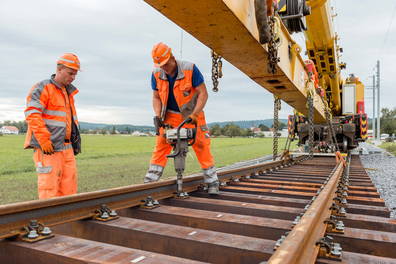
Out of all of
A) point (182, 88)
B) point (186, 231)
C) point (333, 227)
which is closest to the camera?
point (186, 231)

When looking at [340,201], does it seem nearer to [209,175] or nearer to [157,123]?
[209,175]

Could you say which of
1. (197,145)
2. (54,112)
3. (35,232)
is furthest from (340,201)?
(54,112)

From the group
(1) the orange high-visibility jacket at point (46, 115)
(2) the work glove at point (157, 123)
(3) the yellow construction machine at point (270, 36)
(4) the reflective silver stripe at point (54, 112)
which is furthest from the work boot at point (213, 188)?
(4) the reflective silver stripe at point (54, 112)

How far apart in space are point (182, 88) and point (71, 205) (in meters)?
1.78

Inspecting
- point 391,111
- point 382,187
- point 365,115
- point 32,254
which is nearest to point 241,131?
point 391,111

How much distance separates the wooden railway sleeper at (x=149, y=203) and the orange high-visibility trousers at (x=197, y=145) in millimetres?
893

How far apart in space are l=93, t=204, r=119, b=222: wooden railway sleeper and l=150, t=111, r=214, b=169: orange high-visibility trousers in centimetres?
135

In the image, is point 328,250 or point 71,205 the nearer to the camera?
point 328,250

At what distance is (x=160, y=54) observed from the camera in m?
3.48

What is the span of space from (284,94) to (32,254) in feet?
16.9

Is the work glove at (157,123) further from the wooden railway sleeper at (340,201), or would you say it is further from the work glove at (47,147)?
the wooden railway sleeper at (340,201)

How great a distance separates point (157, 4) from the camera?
2328mm

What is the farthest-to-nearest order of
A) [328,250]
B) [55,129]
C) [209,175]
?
[209,175] → [55,129] → [328,250]

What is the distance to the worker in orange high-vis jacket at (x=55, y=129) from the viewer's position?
338 cm
